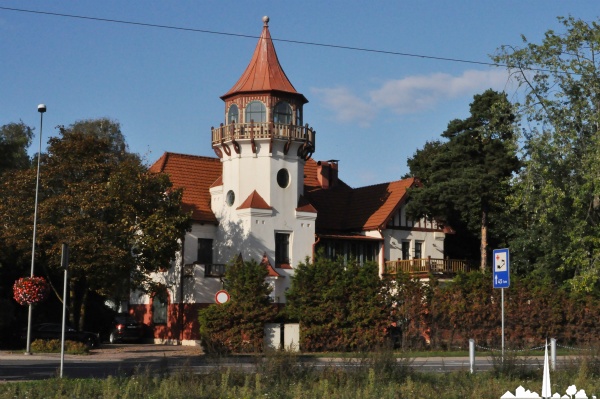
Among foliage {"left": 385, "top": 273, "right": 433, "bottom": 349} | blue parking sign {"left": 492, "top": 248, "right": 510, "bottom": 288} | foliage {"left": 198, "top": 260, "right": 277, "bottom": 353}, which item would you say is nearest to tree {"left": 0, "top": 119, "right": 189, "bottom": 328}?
foliage {"left": 198, "top": 260, "right": 277, "bottom": 353}

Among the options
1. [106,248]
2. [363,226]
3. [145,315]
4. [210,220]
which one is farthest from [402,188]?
[106,248]

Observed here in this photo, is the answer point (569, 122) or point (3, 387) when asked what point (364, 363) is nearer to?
point (3, 387)

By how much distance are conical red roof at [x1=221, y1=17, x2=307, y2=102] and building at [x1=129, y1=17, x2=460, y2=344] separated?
62mm

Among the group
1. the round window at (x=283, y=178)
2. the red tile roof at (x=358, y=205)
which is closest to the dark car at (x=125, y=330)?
the round window at (x=283, y=178)

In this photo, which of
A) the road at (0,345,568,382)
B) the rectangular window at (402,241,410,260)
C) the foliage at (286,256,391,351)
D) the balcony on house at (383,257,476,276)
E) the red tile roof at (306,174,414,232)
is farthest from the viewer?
the rectangular window at (402,241,410,260)

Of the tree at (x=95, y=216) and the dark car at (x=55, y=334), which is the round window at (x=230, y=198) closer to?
the tree at (x=95, y=216)

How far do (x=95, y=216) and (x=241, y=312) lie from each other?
8.26m

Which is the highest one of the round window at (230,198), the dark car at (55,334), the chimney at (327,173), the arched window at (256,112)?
the arched window at (256,112)

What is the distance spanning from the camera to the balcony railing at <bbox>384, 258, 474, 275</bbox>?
51.9 metres

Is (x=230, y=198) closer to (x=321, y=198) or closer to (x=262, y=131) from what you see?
(x=262, y=131)

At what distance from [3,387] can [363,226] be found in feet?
126

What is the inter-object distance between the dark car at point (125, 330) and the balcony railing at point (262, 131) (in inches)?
436

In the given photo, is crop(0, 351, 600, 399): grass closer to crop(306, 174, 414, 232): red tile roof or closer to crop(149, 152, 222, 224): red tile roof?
crop(149, 152, 222, 224): red tile roof

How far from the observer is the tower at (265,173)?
49062 millimetres
